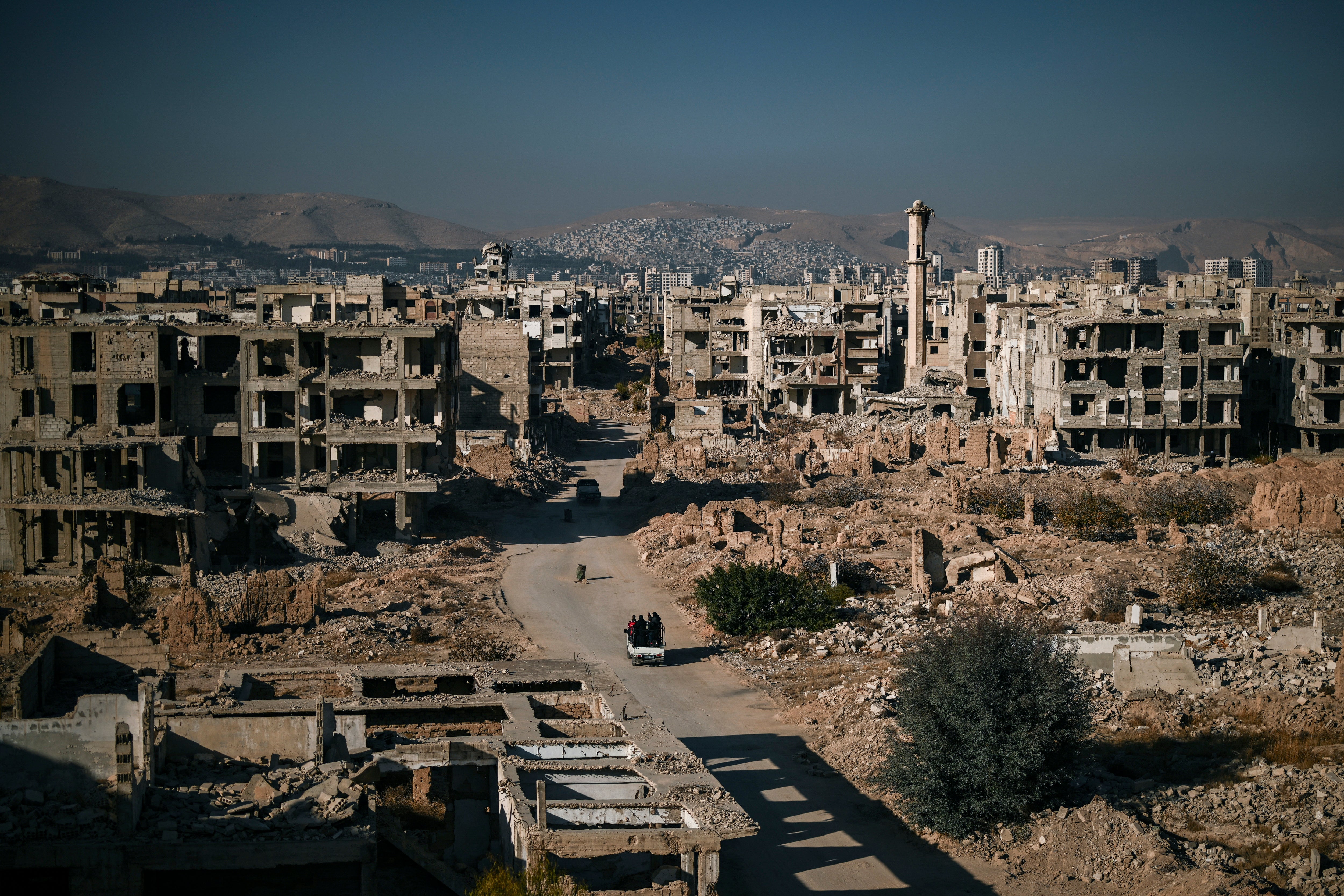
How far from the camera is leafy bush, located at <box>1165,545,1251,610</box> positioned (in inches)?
1126

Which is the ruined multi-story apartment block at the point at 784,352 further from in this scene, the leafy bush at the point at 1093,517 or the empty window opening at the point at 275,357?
the empty window opening at the point at 275,357

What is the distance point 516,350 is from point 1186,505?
106 ft

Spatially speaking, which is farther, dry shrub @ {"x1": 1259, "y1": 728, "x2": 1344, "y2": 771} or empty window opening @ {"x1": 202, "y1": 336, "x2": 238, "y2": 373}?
empty window opening @ {"x1": 202, "y1": 336, "x2": 238, "y2": 373}

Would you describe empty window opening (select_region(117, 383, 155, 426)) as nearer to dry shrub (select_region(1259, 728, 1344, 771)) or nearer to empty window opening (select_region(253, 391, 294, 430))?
empty window opening (select_region(253, 391, 294, 430))

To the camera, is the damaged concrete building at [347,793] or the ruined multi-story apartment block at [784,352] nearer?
the damaged concrete building at [347,793]

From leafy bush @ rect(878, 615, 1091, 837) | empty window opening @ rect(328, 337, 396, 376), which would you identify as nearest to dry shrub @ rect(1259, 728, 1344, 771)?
leafy bush @ rect(878, 615, 1091, 837)

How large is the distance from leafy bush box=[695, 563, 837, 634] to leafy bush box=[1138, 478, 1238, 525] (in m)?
13.4

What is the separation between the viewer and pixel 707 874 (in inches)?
596

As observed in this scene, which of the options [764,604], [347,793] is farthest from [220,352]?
[347,793]

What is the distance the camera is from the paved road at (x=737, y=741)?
17.4m

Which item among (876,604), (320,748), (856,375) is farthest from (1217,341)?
(320,748)

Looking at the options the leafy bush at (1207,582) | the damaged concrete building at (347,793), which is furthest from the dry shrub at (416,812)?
the leafy bush at (1207,582)

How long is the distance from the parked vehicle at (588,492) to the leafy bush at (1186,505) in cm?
2039

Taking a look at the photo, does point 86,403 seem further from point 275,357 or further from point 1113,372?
point 1113,372
